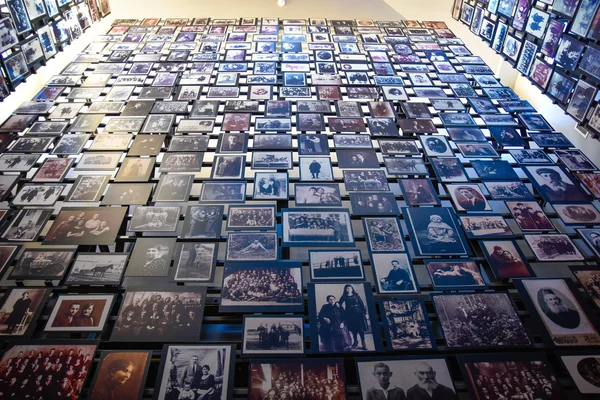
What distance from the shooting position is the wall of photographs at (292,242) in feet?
9.09

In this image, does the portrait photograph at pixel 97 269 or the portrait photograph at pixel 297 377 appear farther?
the portrait photograph at pixel 97 269

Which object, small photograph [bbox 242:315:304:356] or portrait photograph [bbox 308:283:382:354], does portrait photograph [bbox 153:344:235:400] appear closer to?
small photograph [bbox 242:315:304:356]

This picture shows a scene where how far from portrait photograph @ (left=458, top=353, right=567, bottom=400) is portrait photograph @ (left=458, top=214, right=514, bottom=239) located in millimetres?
1230

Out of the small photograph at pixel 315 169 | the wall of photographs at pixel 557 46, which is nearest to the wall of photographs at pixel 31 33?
the small photograph at pixel 315 169

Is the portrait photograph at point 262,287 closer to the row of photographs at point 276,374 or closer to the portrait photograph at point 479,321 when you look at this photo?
the row of photographs at point 276,374

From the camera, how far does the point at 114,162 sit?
4.62m

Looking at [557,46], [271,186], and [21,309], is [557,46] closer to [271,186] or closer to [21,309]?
[271,186]

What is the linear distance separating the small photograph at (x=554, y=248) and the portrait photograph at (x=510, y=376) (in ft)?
3.64

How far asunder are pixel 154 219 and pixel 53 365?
154cm

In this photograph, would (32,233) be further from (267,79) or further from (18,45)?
(267,79)

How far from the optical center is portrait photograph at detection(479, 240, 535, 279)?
3410 mm

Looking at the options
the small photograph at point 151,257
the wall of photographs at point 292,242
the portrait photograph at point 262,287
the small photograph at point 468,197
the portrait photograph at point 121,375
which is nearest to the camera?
the portrait photograph at point 121,375

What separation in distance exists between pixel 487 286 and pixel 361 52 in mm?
5403

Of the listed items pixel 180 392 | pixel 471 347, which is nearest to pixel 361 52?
pixel 471 347
